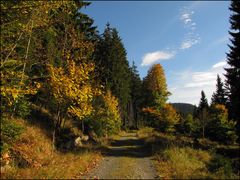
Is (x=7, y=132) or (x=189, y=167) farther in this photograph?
(x=189, y=167)

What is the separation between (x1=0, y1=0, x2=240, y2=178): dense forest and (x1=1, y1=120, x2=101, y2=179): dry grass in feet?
1.98

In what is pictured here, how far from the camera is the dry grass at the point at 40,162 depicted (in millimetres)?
10750

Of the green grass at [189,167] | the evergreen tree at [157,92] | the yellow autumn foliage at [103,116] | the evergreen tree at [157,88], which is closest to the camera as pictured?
the green grass at [189,167]

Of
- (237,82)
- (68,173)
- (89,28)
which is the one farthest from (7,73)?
(89,28)

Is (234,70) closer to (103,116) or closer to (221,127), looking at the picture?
(103,116)

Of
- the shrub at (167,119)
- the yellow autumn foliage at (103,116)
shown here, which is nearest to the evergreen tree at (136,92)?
the shrub at (167,119)

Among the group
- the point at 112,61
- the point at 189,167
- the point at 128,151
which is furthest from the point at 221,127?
the point at 189,167

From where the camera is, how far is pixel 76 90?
14.2m

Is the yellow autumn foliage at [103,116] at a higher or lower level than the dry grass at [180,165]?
higher

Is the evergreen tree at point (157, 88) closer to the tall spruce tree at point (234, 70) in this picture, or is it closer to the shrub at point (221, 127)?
the shrub at point (221, 127)

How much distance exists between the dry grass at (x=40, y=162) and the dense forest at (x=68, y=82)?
60cm

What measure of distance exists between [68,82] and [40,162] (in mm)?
4341

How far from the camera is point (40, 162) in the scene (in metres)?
14.3

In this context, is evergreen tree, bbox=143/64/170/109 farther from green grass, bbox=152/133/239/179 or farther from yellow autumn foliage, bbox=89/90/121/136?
green grass, bbox=152/133/239/179
